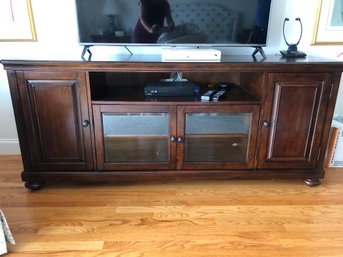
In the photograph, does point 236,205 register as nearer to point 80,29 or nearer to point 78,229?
point 78,229

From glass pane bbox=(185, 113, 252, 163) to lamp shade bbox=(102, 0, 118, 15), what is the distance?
73cm

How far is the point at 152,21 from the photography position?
1634 mm

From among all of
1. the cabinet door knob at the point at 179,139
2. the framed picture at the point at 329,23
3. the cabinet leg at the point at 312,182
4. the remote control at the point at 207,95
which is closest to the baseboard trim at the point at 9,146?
the cabinet door knob at the point at 179,139

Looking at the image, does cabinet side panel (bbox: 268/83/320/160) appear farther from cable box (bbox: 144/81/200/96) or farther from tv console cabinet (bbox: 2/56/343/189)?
cable box (bbox: 144/81/200/96)

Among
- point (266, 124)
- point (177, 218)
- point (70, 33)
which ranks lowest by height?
point (177, 218)

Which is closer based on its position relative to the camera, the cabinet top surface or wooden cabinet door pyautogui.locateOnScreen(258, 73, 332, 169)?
the cabinet top surface

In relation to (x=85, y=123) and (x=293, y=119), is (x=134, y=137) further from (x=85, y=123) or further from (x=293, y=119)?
(x=293, y=119)

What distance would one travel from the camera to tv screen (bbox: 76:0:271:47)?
5.28 feet

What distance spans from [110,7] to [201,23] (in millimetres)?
531

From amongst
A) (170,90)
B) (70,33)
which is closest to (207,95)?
(170,90)

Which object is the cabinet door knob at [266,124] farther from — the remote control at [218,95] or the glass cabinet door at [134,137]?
the glass cabinet door at [134,137]

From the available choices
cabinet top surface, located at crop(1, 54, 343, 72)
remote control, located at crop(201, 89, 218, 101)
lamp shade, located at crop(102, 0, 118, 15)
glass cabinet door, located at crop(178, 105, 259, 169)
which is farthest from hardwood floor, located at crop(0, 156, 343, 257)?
lamp shade, located at crop(102, 0, 118, 15)

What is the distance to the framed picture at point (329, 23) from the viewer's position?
1.85 metres

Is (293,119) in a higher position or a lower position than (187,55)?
lower
